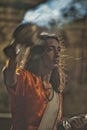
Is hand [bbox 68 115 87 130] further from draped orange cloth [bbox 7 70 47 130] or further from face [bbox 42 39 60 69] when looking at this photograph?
face [bbox 42 39 60 69]

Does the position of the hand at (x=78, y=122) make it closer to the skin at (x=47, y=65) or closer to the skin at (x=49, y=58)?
the skin at (x=47, y=65)

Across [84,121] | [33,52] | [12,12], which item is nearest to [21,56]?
[33,52]

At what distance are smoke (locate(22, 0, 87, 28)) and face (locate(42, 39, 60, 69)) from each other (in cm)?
19

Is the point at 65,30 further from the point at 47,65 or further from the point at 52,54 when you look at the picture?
the point at 47,65

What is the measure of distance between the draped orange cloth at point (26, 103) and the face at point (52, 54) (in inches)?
8.5

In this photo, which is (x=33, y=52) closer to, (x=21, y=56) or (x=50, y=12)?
(x=21, y=56)

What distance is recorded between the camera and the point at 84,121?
3.57m

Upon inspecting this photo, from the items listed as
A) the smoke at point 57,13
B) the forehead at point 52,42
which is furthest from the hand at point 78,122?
the smoke at point 57,13

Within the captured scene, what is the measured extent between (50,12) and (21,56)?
0.57 metres

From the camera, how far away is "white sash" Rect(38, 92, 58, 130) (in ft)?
11.6

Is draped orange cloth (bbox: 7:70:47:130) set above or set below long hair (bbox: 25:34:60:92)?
below

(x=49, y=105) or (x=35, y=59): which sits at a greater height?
(x=35, y=59)

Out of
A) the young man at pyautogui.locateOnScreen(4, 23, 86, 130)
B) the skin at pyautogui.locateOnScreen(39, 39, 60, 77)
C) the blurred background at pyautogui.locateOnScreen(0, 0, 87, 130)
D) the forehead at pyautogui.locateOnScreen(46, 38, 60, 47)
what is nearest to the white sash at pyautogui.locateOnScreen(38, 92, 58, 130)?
the young man at pyautogui.locateOnScreen(4, 23, 86, 130)

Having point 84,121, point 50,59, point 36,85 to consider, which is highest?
point 50,59
